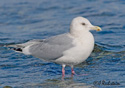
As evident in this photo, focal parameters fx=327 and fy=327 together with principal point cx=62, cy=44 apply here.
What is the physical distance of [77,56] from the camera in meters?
6.94

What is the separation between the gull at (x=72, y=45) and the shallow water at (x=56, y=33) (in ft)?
1.45

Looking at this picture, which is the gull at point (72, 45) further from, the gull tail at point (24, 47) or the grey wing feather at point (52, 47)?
the gull tail at point (24, 47)

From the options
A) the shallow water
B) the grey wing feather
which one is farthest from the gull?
the shallow water

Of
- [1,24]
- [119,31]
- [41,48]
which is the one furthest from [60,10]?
[41,48]

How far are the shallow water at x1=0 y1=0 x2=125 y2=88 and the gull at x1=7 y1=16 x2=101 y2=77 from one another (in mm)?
Answer: 442

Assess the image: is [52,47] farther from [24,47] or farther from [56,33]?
[56,33]

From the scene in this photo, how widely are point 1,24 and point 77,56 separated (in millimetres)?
6517

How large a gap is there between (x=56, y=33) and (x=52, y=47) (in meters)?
3.75

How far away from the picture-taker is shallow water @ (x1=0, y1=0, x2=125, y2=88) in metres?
6.96

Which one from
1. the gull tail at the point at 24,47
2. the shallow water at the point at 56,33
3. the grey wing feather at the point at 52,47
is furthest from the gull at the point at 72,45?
the shallow water at the point at 56,33

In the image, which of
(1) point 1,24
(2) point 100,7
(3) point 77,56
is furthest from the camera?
(2) point 100,7

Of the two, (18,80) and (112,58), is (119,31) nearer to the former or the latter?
(112,58)

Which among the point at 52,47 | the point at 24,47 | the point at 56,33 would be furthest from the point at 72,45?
the point at 56,33

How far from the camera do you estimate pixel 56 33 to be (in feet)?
36.1
